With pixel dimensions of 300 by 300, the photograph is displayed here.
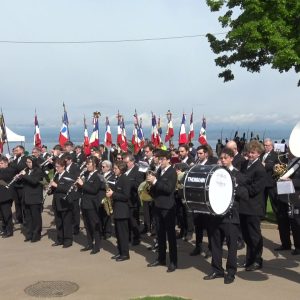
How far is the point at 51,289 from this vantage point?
6.91 m

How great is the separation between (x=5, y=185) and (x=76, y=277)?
4.07 m

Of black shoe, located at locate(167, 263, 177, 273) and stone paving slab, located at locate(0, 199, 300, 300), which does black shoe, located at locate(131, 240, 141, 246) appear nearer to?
stone paving slab, located at locate(0, 199, 300, 300)

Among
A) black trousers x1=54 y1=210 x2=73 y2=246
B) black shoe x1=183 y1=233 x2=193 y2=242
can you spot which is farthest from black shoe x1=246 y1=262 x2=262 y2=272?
black trousers x1=54 y1=210 x2=73 y2=246

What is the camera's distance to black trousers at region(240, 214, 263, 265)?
7.35m

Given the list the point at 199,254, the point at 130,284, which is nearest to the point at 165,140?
the point at 199,254

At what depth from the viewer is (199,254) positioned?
8.62 metres

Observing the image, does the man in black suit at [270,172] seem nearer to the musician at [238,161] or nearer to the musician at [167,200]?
the musician at [238,161]

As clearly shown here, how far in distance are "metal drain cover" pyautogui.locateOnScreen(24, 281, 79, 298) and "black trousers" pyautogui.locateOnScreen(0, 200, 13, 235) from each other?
3.98 meters

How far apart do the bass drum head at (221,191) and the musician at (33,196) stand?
4.88m

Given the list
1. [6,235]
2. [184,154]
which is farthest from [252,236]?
[6,235]

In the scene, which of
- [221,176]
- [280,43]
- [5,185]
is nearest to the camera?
[221,176]

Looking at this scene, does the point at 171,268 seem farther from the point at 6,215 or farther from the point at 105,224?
the point at 6,215

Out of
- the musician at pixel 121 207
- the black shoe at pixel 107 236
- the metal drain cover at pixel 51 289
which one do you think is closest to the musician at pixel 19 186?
the black shoe at pixel 107 236

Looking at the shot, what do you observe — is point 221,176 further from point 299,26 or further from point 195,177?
point 299,26
